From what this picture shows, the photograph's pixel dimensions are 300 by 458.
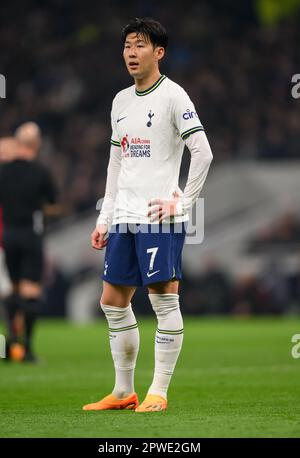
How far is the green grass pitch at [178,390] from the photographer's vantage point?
5.43 metres

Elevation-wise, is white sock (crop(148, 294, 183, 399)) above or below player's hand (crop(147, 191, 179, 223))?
below

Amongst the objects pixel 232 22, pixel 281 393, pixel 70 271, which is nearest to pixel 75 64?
pixel 232 22

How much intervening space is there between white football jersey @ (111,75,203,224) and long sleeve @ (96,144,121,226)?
208mm

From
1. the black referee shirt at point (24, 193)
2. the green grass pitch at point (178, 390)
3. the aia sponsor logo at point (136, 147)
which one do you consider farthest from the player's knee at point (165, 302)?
the black referee shirt at point (24, 193)

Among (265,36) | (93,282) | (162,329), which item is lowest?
(93,282)

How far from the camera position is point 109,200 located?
22.2 ft

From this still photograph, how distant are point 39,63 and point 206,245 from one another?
576cm

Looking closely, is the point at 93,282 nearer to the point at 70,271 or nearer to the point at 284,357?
the point at 70,271

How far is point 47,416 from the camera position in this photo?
6086 mm

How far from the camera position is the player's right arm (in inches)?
263

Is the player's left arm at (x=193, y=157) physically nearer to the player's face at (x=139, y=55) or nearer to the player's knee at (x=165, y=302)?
the player's face at (x=139, y=55)

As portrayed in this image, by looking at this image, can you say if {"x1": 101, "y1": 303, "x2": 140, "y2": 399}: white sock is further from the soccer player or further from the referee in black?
the referee in black

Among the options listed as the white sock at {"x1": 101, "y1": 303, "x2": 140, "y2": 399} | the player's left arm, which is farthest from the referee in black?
the player's left arm

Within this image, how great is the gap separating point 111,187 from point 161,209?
0.59 m
